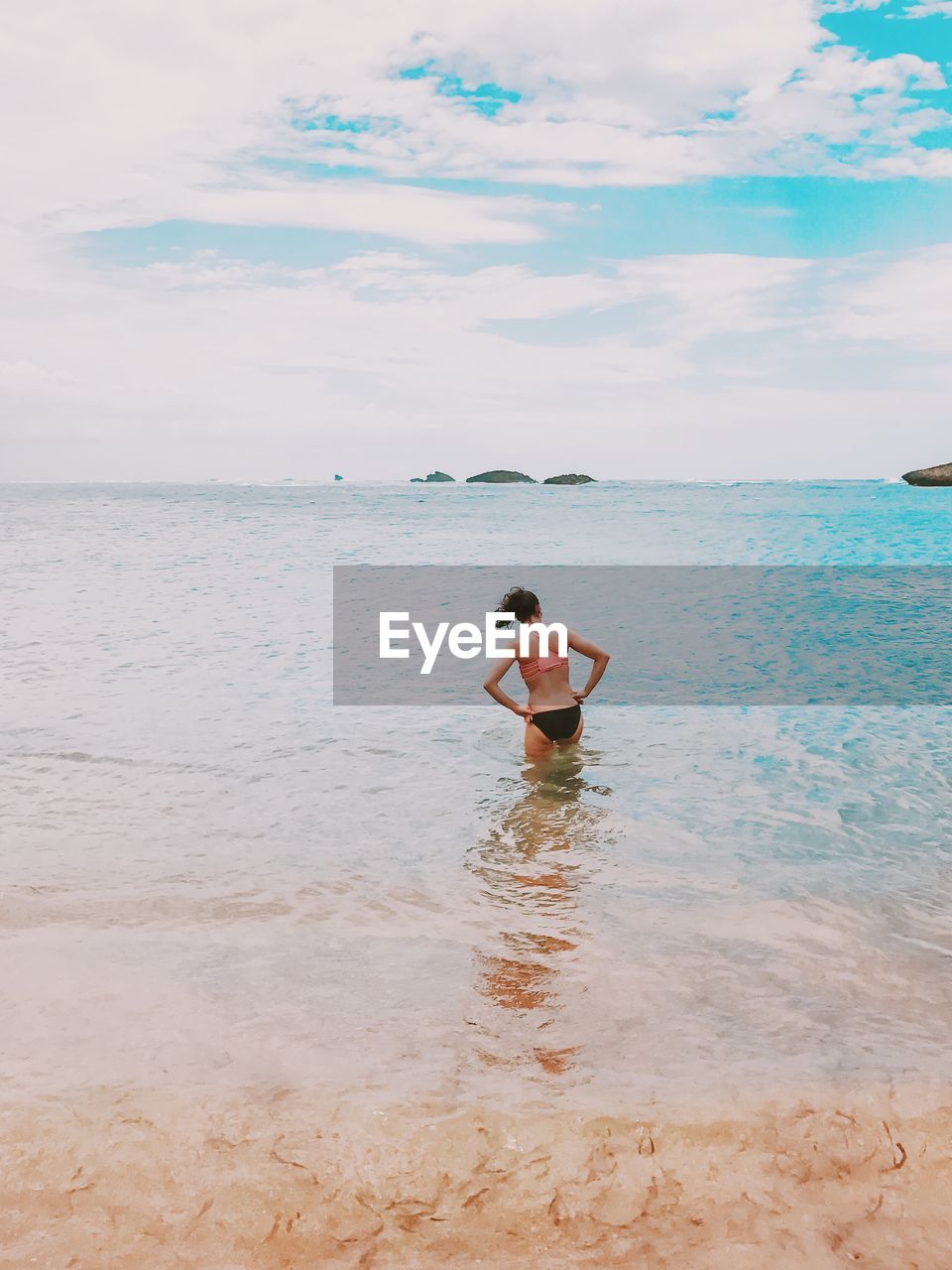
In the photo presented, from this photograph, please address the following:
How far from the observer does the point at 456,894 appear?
7094 mm

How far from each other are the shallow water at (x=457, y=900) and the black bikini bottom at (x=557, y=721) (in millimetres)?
388

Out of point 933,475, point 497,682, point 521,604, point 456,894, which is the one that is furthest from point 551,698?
point 933,475

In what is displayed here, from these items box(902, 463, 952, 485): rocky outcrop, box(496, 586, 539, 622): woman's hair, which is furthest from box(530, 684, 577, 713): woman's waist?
box(902, 463, 952, 485): rocky outcrop

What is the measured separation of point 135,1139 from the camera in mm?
3996

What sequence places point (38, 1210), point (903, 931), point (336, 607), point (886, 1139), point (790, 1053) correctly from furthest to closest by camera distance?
point (336, 607) < point (903, 931) < point (790, 1053) < point (886, 1139) < point (38, 1210)

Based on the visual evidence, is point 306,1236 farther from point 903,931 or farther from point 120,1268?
point 903,931

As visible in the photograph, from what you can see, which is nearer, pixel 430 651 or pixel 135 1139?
pixel 135 1139

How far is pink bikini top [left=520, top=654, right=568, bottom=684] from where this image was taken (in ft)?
33.7

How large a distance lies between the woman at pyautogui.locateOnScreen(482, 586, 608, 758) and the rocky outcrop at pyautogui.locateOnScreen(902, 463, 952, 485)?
163963mm

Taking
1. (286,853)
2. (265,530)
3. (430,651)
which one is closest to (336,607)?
(430,651)

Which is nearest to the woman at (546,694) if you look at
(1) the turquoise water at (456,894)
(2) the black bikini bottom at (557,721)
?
(2) the black bikini bottom at (557,721)

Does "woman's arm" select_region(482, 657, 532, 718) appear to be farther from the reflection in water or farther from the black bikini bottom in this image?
the reflection in water

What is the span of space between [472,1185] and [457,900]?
324 centimetres

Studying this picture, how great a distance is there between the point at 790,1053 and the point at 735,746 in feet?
23.8
